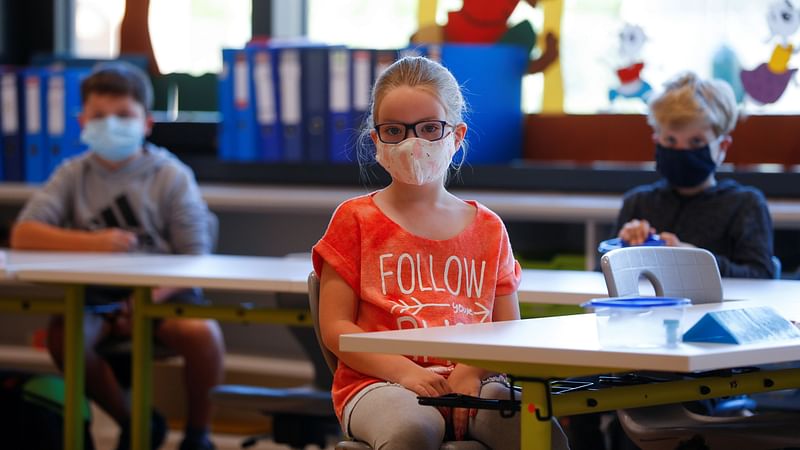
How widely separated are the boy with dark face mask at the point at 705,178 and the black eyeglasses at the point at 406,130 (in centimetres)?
105

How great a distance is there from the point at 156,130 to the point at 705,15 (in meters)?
2.03

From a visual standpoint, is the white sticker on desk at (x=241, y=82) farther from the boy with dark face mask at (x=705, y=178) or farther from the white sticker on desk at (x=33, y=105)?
the boy with dark face mask at (x=705, y=178)

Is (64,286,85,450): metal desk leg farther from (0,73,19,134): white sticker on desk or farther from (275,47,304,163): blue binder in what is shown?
(0,73,19,134): white sticker on desk

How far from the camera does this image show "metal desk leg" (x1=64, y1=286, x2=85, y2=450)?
3.26 metres

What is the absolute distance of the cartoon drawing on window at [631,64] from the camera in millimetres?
4012

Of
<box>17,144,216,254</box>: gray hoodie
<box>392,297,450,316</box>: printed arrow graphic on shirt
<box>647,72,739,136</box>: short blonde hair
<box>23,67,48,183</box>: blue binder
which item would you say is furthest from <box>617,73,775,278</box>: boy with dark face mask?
<box>23,67,48,183</box>: blue binder

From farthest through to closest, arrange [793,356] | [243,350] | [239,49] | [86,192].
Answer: [243,350], [239,49], [86,192], [793,356]

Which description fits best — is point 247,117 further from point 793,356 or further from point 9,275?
point 793,356

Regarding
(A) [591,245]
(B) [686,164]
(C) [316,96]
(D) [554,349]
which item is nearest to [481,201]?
(A) [591,245]

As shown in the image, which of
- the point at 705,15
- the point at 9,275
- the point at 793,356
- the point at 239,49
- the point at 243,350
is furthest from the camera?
the point at 243,350

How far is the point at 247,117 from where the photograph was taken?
4316 millimetres

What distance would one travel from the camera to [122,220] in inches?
144

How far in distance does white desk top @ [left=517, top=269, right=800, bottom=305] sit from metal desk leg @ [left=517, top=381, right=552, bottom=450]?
34.8 inches

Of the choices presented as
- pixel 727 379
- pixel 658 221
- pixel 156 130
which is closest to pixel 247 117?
pixel 156 130
